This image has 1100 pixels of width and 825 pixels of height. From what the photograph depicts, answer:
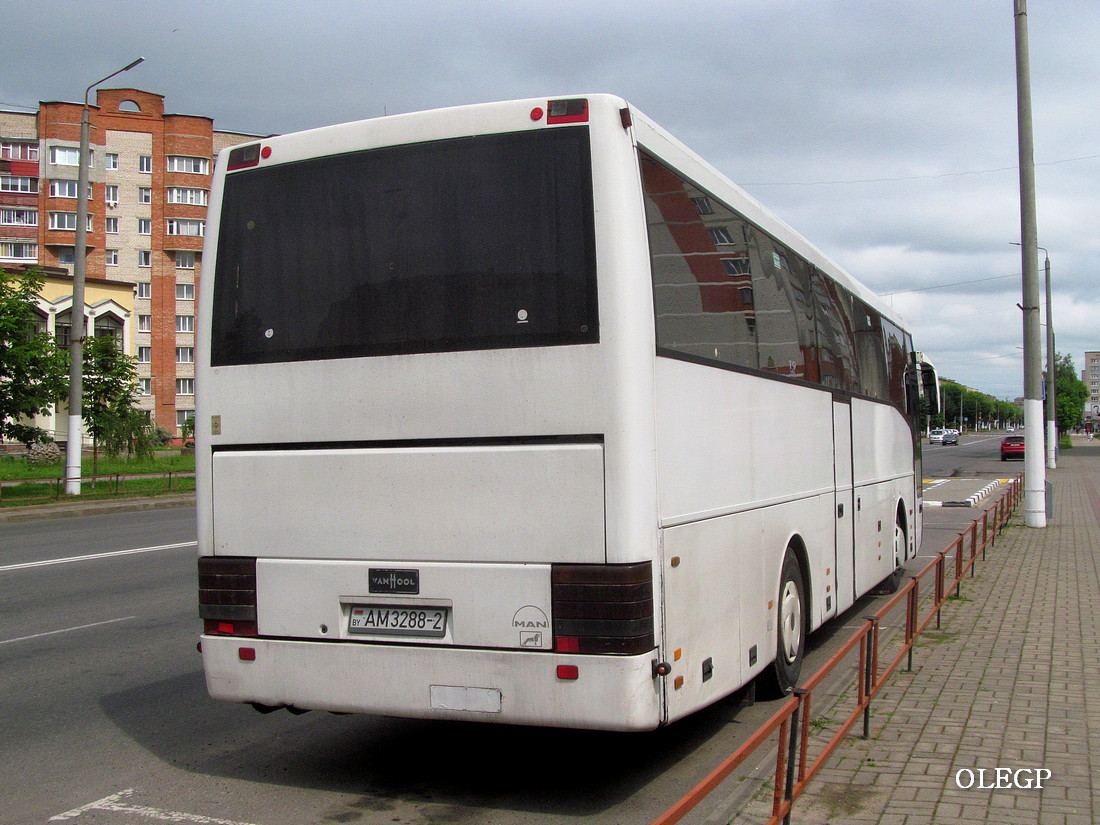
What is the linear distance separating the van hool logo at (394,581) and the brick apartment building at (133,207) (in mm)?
75143

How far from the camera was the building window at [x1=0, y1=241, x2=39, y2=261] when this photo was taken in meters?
77.1

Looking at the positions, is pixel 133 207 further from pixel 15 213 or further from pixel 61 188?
pixel 15 213

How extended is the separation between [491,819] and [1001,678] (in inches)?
168

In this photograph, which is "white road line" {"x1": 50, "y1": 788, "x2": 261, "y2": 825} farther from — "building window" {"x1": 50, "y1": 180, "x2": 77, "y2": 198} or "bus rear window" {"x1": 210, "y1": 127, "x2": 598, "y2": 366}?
"building window" {"x1": 50, "y1": 180, "x2": 77, "y2": 198}

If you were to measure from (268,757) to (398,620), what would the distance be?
1472 millimetres

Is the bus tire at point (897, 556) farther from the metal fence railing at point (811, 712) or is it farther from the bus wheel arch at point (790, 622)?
the bus wheel arch at point (790, 622)

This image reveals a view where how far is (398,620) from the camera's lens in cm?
504

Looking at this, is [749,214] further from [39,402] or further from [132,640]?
[39,402]

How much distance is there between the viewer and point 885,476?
1069cm

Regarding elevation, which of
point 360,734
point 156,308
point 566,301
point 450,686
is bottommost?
point 360,734

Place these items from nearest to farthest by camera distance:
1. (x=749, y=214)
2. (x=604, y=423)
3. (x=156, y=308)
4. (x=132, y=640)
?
1. (x=604, y=423)
2. (x=749, y=214)
3. (x=132, y=640)
4. (x=156, y=308)

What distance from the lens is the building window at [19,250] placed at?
3034 inches

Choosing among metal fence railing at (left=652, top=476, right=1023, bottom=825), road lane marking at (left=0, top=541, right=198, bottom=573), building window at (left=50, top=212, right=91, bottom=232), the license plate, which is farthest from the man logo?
building window at (left=50, top=212, right=91, bottom=232)

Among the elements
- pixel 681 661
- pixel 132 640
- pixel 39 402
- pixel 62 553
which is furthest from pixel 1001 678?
pixel 39 402
